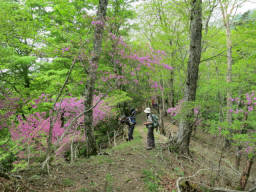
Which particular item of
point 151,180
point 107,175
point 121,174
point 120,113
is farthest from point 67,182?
point 120,113

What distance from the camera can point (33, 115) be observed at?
27.2 ft

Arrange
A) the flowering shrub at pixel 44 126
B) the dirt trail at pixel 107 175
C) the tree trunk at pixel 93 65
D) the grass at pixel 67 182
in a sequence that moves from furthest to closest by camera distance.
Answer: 1. the flowering shrub at pixel 44 126
2. the tree trunk at pixel 93 65
3. the grass at pixel 67 182
4. the dirt trail at pixel 107 175

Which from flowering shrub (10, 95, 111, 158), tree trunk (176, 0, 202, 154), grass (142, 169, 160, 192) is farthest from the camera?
flowering shrub (10, 95, 111, 158)

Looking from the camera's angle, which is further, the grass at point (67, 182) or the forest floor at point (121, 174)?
the grass at point (67, 182)

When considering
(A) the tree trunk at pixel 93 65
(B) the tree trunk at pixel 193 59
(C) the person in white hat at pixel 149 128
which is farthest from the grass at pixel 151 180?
(A) the tree trunk at pixel 93 65

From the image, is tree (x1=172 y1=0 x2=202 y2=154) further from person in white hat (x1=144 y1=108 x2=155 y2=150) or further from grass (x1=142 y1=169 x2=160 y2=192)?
grass (x1=142 y1=169 x2=160 y2=192)

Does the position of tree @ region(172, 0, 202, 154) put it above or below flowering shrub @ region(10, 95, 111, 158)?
above

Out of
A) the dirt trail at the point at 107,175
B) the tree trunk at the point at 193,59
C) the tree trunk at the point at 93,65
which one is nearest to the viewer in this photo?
the dirt trail at the point at 107,175

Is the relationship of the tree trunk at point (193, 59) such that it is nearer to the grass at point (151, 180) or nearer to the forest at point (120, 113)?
the forest at point (120, 113)

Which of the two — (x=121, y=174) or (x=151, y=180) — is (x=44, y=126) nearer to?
(x=121, y=174)

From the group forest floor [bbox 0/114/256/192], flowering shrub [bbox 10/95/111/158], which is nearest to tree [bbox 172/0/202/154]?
forest floor [bbox 0/114/256/192]

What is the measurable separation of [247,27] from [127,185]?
10248 millimetres

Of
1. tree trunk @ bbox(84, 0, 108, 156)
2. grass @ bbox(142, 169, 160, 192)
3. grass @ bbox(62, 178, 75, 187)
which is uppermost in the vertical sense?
tree trunk @ bbox(84, 0, 108, 156)

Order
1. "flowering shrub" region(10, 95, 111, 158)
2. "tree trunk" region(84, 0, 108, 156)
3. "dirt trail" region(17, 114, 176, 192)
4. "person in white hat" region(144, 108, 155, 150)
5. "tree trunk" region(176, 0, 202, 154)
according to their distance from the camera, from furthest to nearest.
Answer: "flowering shrub" region(10, 95, 111, 158) < "person in white hat" region(144, 108, 155, 150) < "tree trunk" region(176, 0, 202, 154) < "tree trunk" region(84, 0, 108, 156) < "dirt trail" region(17, 114, 176, 192)
